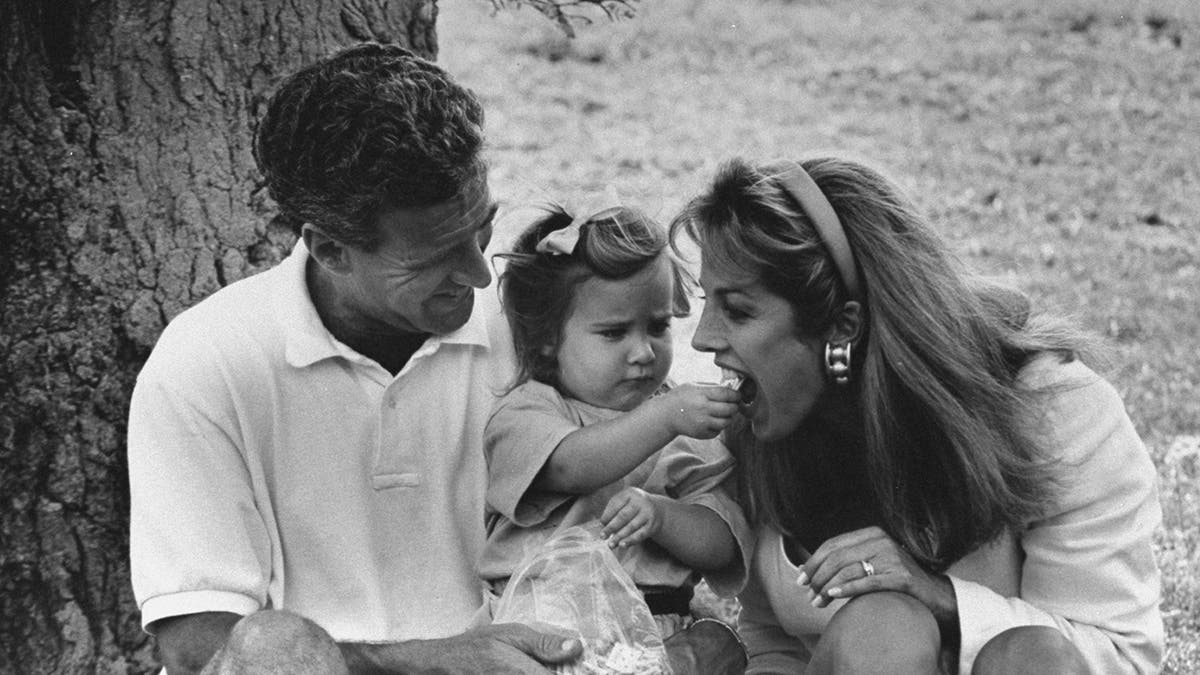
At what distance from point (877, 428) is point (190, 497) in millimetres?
1336

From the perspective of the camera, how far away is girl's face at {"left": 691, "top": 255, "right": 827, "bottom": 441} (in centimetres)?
327

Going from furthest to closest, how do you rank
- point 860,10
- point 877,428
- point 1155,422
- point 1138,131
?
point 860,10 → point 1138,131 → point 1155,422 → point 877,428

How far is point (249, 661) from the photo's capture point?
2949mm

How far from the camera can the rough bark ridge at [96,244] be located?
13.1 feet

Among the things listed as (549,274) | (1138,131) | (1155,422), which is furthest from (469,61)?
(549,274)

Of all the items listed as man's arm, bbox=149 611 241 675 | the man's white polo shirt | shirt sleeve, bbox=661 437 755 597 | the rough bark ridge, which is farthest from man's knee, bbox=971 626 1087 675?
the rough bark ridge

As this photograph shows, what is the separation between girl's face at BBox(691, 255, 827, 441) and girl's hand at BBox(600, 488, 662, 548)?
265 mm

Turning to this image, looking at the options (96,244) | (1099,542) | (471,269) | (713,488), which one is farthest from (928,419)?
(96,244)

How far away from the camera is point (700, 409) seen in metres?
3.26

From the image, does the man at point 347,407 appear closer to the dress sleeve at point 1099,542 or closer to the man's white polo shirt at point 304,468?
the man's white polo shirt at point 304,468

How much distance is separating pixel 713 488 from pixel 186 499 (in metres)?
1.07

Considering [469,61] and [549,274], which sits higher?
[549,274]

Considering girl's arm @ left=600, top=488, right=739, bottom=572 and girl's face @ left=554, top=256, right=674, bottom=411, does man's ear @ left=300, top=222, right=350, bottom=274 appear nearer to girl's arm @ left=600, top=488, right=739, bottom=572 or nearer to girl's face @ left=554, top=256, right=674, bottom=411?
girl's face @ left=554, top=256, right=674, bottom=411

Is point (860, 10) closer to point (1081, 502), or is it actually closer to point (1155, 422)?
point (1155, 422)
